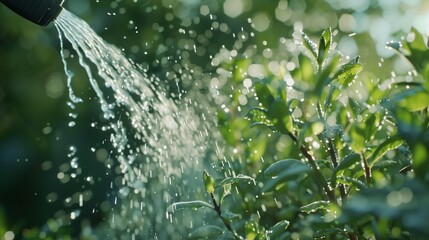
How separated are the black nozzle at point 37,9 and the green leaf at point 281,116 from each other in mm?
1091

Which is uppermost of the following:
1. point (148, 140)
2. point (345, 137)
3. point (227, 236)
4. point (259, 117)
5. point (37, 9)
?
point (345, 137)

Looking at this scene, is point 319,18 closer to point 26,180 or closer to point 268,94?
point 26,180

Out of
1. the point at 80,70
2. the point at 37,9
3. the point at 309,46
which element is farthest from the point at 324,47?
the point at 80,70

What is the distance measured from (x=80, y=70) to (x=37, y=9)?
10.6 ft

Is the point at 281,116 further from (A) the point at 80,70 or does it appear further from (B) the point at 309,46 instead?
(A) the point at 80,70

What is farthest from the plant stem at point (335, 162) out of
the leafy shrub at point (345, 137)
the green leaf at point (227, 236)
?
the green leaf at point (227, 236)

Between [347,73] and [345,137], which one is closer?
[345,137]

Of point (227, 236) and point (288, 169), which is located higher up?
point (288, 169)

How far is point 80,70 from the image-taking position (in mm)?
4855

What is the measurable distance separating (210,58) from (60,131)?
149 cm

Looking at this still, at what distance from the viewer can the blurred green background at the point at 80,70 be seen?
3.92 meters

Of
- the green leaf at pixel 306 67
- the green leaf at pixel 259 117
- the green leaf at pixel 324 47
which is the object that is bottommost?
the green leaf at pixel 259 117

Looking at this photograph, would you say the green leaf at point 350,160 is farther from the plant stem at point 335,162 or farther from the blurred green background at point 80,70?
the blurred green background at point 80,70

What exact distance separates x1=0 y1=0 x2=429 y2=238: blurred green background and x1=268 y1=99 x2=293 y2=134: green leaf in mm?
2126
